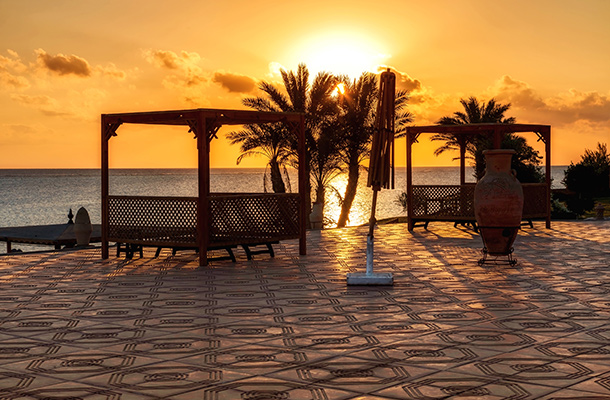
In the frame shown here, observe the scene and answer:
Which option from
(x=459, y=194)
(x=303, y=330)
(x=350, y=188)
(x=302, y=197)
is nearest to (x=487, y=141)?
(x=350, y=188)

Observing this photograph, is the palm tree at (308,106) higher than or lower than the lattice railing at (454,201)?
higher

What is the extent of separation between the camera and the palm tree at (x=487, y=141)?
2762 centimetres

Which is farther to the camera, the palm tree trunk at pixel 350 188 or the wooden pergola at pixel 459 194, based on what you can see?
the palm tree trunk at pixel 350 188

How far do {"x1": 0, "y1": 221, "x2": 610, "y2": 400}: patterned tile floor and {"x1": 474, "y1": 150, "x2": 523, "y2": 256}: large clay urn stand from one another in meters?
0.51

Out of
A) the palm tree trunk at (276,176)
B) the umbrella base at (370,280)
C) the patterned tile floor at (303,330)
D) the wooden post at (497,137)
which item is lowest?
the patterned tile floor at (303,330)

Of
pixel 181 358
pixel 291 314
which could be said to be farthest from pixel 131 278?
pixel 181 358

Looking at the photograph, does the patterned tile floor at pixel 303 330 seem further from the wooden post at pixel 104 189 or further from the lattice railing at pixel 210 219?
the wooden post at pixel 104 189

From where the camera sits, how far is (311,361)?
5250 mm

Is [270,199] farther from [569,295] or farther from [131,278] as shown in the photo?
[569,295]

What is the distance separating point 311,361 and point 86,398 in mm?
1559

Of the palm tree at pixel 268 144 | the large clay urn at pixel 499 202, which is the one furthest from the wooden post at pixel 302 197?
the palm tree at pixel 268 144

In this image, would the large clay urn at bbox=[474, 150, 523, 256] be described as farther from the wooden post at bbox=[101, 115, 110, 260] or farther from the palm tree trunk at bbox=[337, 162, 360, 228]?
the palm tree trunk at bbox=[337, 162, 360, 228]

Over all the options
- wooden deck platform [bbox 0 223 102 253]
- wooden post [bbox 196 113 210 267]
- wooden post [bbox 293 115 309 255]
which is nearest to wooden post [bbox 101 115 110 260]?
wooden post [bbox 196 113 210 267]

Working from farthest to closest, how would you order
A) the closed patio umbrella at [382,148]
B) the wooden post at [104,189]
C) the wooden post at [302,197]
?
the wooden post at [302,197], the wooden post at [104,189], the closed patio umbrella at [382,148]
